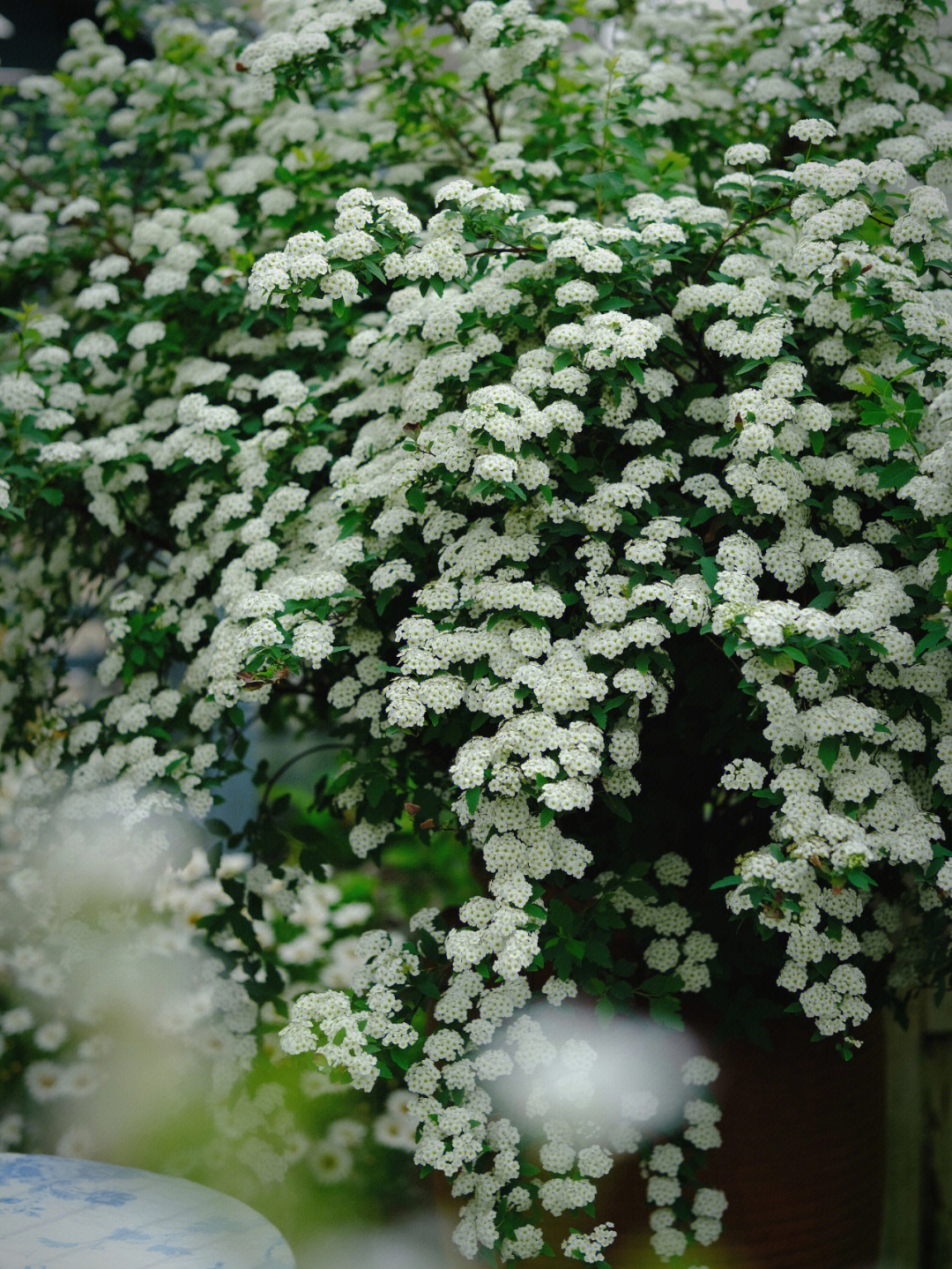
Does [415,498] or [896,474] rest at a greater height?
[896,474]

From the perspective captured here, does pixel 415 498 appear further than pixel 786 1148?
No

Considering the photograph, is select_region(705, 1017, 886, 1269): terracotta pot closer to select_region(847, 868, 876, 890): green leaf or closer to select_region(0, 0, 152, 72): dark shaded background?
select_region(847, 868, 876, 890): green leaf

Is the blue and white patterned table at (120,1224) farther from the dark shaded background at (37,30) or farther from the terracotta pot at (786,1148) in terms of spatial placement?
the dark shaded background at (37,30)

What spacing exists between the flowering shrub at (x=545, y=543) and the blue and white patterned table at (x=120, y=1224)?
0.92 ft

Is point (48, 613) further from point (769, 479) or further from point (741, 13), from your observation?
point (741, 13)

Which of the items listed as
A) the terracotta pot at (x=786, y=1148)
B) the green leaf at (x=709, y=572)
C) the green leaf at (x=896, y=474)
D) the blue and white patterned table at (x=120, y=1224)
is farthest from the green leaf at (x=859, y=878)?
the blue and white patterned table at (x=120, y=1224)

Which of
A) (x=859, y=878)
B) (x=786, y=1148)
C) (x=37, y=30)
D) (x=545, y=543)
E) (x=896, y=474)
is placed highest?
(x=37, y=30)

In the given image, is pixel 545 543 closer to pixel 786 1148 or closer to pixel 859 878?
pixel 859 878

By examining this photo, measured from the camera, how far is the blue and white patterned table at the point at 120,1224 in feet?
5.16

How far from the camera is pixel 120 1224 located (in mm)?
1695

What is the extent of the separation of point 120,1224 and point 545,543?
128 cm

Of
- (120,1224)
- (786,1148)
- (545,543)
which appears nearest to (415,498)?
(545,543)

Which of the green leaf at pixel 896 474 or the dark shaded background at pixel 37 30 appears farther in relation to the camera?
the dark shaded background at pixel 37 30

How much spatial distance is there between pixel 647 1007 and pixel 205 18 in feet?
10.7
